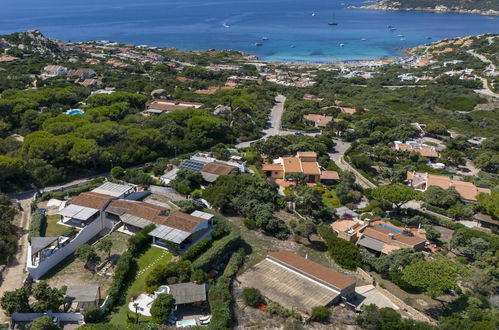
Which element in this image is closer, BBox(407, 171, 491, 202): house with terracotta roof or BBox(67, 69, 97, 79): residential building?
BBox(407, 171, 491, 202): house with terracotta roof

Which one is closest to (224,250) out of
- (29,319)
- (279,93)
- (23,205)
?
(29,319)

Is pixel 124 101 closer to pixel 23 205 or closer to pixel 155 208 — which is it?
pixel 23 205

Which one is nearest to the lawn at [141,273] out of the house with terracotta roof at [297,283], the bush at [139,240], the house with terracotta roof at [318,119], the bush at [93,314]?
the bush at [139,240]

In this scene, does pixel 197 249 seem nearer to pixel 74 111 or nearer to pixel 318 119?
pixel 74 111

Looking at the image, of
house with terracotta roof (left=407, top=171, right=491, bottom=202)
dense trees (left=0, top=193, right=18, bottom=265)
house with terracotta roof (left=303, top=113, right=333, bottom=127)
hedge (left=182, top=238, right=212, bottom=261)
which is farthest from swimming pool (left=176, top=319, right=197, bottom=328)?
house with terracotta roof (left=303, top=113, right=333, bottom=127)

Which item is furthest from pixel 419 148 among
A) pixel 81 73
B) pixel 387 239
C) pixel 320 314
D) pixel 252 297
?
pixel 81 73

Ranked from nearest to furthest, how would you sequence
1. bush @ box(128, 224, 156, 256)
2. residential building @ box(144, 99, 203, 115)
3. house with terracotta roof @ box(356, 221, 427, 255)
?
1. bush @ box(128, 224, 156, 256)
2. house with terracotta roof @ box(356, 221, 427, 255)
3. residential building @ box(144, 99, 203, 115)

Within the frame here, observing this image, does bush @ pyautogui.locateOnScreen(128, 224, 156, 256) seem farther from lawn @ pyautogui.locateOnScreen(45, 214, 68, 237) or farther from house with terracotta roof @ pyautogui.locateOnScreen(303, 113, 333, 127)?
house with terracotta roof @ pyautogui.locateOnScreen(303, 113, 333, 127)
